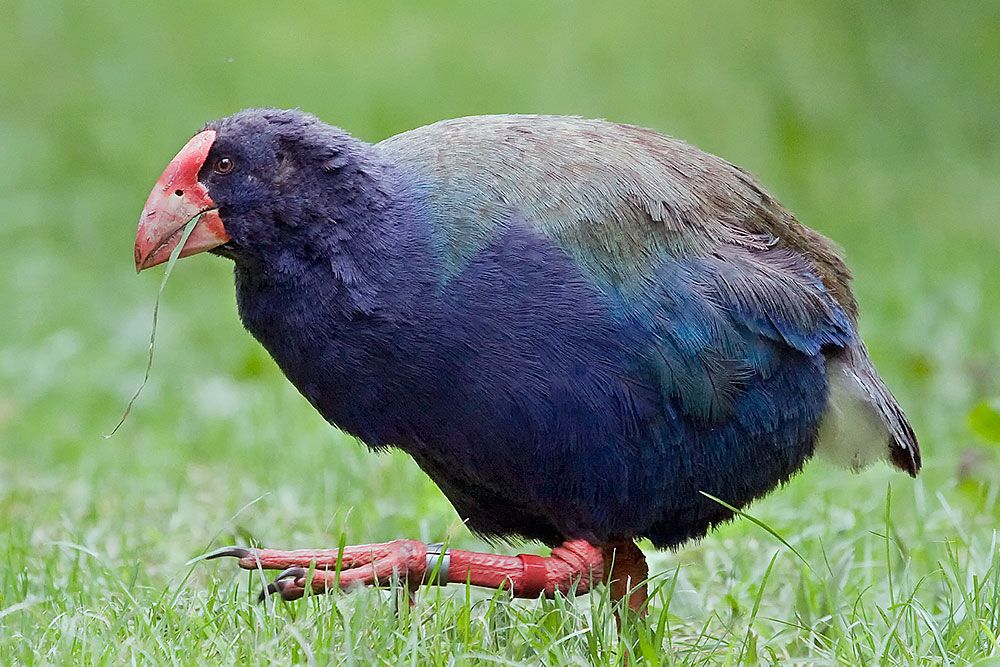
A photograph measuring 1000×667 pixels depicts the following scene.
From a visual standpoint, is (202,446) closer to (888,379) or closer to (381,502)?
(381,502)

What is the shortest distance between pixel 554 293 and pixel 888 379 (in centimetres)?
297

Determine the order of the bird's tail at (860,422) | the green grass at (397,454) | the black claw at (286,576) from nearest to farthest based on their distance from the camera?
the black claw at (286,576)
the green grass at (397,454)
the bird's tail at (860,422)

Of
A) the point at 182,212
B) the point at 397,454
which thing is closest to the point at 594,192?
the point at 182,212

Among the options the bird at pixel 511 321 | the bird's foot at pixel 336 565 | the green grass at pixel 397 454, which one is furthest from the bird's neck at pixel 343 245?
the green grass at pixel 397 454

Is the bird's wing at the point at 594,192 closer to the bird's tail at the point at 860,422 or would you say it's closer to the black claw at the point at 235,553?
the bird's tail at the point at 860,422

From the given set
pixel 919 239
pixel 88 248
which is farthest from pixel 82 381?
pixel 919 239

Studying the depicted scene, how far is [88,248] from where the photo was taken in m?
7.15

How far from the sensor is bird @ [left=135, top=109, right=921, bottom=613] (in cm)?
255

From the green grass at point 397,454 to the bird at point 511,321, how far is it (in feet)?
0.63

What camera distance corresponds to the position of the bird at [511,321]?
2.55 m

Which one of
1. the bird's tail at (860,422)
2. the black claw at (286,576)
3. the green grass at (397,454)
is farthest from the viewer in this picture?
the bird's tail at (860,422)

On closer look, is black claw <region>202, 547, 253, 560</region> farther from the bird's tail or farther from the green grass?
the bird's tail

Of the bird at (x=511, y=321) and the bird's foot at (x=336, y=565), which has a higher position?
the bird at (x=511, y=321)

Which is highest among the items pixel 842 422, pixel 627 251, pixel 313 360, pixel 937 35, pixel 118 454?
pixel 937 35
